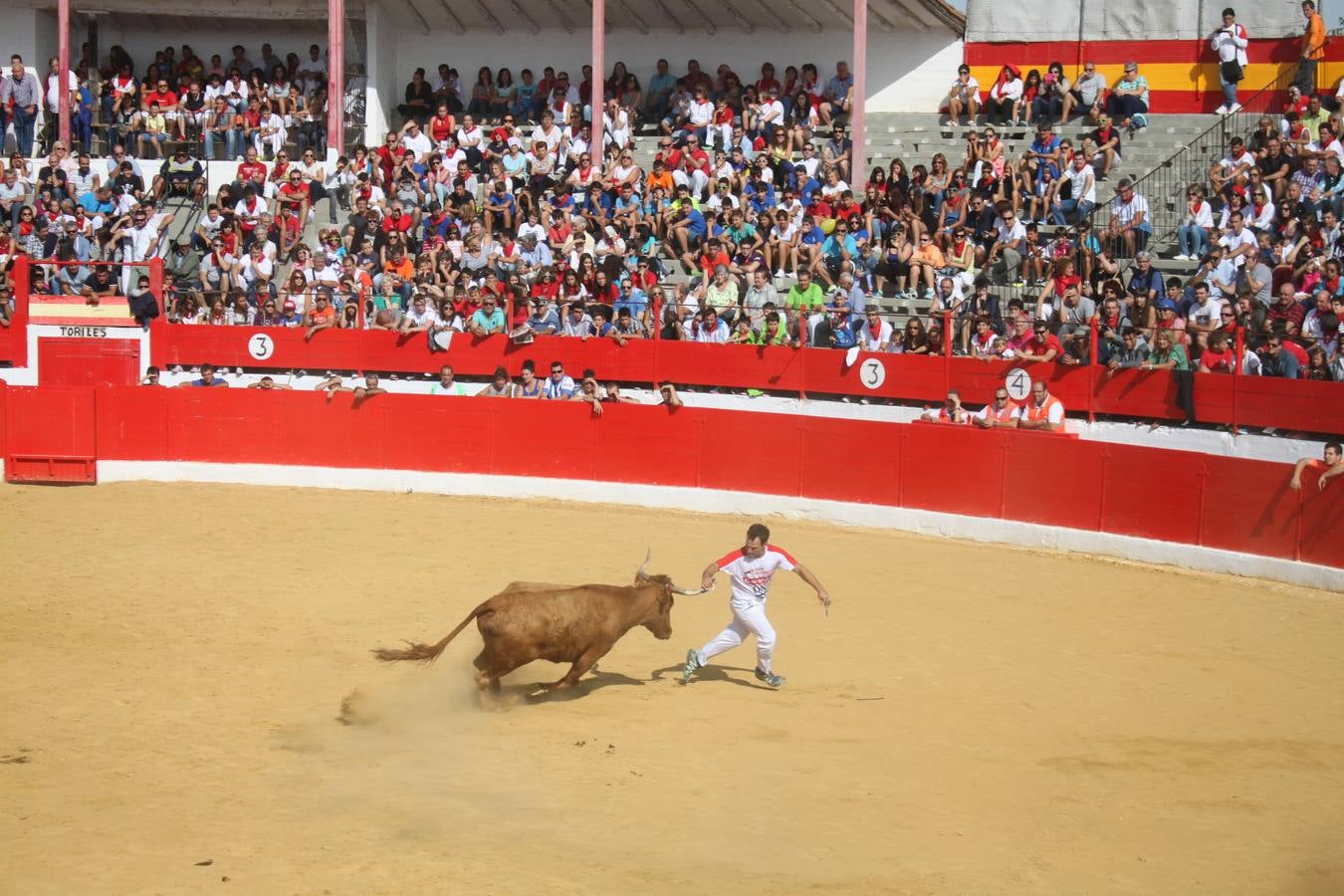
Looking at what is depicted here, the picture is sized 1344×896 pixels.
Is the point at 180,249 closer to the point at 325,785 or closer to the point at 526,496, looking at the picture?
the point at 526,496

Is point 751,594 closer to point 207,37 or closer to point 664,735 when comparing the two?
point 664,735

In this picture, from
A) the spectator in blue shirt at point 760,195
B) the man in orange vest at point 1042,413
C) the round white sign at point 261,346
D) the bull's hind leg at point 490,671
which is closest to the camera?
the bull's hind leg at point 490,671

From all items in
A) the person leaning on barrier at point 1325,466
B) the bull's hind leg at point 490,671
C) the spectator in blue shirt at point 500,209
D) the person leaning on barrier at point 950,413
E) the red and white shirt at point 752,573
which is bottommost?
the bull's hind leg at point 490,671

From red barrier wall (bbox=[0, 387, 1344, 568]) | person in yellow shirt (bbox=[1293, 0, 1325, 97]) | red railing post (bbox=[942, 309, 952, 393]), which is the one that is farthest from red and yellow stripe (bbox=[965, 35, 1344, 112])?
red barrier wall (bbox=[0, 387, 1344, 568])

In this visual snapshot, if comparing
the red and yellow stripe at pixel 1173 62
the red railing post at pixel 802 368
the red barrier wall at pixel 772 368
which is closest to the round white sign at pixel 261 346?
the red barrier wall at pixel 772 368

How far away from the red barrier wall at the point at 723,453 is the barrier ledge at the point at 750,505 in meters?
0.10

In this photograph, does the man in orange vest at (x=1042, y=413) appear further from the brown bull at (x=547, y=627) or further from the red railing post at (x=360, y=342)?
the red railing post at (x=360, y=342)

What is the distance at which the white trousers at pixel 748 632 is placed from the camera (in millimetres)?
10641

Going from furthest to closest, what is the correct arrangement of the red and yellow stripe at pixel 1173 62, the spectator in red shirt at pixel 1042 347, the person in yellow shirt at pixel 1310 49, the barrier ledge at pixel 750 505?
the red and yellow stripe at pixel 1173 62
the person in yellow shirt at pixel 1310 49
the spectator in red shirt at pixel 1042 347
the barrier ledge at pixel 750 505

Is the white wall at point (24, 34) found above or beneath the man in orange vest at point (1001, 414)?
above

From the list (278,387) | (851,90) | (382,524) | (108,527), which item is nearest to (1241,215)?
(851,90)

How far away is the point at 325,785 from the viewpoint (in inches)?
336

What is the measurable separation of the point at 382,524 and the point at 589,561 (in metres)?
2.89

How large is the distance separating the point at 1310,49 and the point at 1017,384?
9.13m
